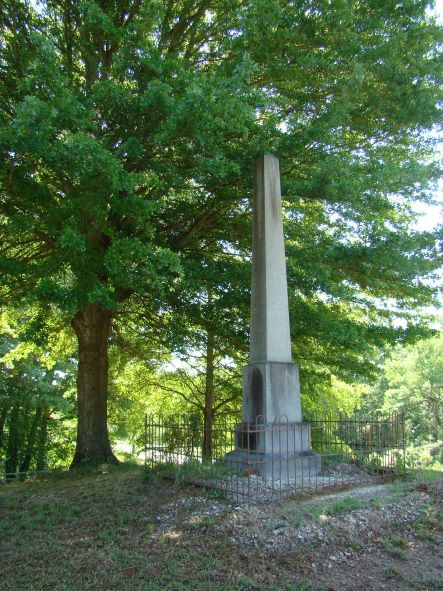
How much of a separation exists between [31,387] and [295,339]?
10.8m

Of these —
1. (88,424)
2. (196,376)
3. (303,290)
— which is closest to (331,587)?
(303,290)

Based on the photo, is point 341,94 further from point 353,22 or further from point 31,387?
point 31,387

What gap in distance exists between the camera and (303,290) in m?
10.4

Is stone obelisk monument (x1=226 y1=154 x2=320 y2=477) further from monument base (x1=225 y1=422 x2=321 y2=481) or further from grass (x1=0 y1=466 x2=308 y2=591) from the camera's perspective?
grass (x1=0 y1=466 x2=308 y2=591)

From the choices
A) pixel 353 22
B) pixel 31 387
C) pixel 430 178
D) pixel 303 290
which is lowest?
pixel 31 387

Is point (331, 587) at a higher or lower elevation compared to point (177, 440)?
lower

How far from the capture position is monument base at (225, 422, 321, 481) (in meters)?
7.70

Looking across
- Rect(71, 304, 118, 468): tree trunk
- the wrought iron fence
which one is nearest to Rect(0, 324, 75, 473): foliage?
Rect(71, 304, 118, 468): tree trunk

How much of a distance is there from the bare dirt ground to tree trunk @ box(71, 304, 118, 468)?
3.86 m

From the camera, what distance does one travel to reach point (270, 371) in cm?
827

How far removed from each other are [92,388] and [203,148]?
6.49m

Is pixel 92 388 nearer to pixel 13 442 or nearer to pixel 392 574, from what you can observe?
pixel 392 574

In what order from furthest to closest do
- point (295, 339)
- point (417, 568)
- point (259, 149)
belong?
point (295, 339), point (259, 149), point (417, 568)

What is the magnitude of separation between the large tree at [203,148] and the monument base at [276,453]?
2.21m
